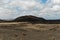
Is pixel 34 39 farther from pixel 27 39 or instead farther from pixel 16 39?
pixel 16 39

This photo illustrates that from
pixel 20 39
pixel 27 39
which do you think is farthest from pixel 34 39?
pixel 20 39

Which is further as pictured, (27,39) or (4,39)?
(27,39)

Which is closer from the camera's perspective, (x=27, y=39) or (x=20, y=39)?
(x=20, y=39)

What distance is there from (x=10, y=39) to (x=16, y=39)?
2.28 ft

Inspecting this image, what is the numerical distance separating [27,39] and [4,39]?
351 cm

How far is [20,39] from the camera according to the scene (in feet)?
89.6

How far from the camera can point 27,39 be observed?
29531mm

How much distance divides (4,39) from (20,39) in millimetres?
1787

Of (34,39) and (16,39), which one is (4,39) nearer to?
(16,39)

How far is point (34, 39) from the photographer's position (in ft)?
98.4

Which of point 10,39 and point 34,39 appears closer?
point 10,39

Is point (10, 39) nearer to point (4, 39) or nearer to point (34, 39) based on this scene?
point (4, 39)

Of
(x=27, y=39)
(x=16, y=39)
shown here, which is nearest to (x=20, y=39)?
(x=16, y=39)

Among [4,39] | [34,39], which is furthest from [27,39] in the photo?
[4,39]
